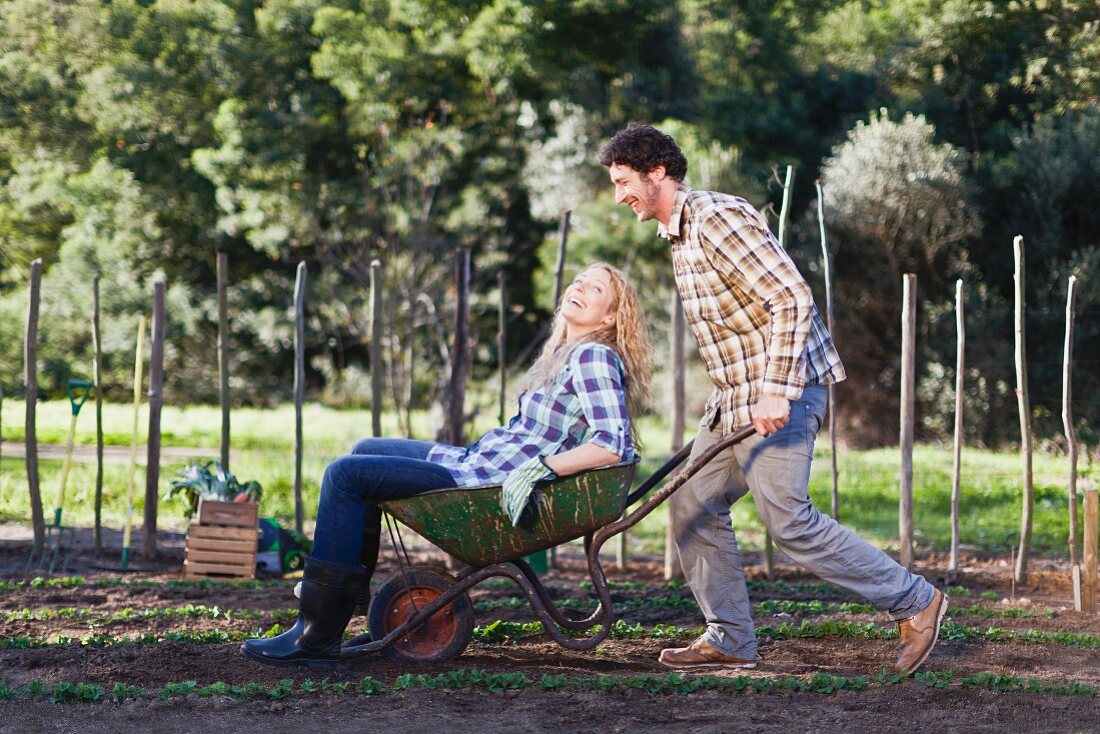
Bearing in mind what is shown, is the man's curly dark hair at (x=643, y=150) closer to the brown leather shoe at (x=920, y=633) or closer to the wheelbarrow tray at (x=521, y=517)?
the wheelbarrow tray at (x=521, y=517)

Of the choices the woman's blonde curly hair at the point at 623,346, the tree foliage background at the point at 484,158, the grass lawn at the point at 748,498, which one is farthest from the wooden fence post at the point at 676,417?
the tree foliage background at the point at 484,158

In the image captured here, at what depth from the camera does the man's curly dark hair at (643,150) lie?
3.11 metres

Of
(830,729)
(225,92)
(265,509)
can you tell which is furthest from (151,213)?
(830,729)

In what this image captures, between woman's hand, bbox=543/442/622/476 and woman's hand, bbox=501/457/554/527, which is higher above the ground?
woman's hand, bbox=543/442/622/476

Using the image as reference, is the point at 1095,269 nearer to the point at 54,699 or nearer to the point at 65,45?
the point at 54,699

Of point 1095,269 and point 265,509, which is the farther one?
point 1095,269

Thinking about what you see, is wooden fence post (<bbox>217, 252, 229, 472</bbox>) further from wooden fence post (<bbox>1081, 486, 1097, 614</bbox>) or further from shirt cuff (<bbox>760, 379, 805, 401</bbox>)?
wooden fence post (<bbox>1081, 486, 1097, 614</bbox>)

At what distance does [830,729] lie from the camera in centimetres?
274

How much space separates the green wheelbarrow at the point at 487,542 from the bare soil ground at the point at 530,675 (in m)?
0.10

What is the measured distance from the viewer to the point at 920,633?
3207 mm

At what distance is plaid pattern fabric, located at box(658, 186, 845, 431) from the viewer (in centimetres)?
300

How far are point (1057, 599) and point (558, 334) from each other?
2.82m

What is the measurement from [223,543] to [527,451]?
95.1 inches

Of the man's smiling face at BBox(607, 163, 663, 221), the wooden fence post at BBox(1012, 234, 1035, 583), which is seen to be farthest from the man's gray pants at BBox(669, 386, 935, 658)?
the wooden fence post at BBox(1012, 234, 1035, 583)
